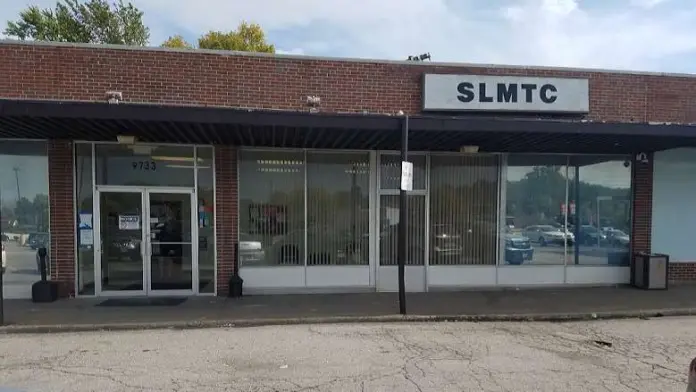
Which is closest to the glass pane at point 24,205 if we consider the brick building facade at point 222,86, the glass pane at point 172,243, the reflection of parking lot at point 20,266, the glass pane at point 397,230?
the reflection of parking lot at point 20,266

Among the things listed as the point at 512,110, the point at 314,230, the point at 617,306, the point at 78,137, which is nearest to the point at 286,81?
the point at 314,230

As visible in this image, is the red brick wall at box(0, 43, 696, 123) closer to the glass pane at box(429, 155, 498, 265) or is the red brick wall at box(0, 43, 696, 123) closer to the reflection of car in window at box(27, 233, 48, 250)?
the glass pane at box(429, 155, 498, 265)

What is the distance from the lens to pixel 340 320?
7.56 m

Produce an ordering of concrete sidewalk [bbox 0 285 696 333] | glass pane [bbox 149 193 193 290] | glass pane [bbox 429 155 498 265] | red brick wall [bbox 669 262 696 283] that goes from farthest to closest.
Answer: red brick wall [bbox 669 262 696 283] < glass pane [bbox 429 155 498 265] < glass pane [bbox 149 193 193 290] < concrete sidewalk [bbox 0 285 696 333]

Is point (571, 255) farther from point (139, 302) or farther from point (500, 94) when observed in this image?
point (139, 302)

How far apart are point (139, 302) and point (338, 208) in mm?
4407

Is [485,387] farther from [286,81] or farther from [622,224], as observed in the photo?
[622,224]

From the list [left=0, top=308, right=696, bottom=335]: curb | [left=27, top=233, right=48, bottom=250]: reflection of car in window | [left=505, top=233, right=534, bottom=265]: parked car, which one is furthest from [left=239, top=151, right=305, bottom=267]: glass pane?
[left=505, top=233, right=534, bottom=265]: parked car

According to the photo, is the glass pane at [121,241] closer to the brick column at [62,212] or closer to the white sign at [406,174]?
the brick column at [62,212]

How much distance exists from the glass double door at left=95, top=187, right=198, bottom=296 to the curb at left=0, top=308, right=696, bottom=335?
7.79ft

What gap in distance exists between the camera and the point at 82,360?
5613 millimetres

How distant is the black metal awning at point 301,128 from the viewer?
6.97 metres

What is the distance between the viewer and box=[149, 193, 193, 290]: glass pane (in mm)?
9492

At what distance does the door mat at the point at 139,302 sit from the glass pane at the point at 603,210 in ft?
29.5
